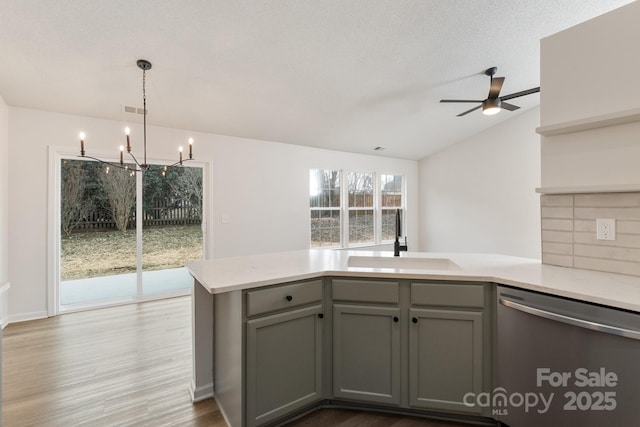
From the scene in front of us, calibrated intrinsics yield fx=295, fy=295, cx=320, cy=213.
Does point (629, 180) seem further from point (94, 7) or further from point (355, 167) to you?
point (355, 167)

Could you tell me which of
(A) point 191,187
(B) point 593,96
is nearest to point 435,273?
(B) point 593,96

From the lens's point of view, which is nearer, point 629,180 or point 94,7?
point 629,180

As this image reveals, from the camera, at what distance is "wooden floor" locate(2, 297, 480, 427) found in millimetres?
1816

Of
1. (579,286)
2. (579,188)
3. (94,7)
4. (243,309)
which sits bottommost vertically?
(243,309)

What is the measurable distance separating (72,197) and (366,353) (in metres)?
4.15

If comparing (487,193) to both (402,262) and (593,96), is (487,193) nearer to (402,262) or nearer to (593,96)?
A: (593,96)

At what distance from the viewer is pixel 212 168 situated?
14.6 feet

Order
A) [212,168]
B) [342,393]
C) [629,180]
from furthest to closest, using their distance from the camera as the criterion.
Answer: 1. [212,168]
2. [342,393]
3. [629,180]

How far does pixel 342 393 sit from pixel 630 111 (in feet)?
7.40

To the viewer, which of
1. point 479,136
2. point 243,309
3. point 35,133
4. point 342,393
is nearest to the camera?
point 243,309

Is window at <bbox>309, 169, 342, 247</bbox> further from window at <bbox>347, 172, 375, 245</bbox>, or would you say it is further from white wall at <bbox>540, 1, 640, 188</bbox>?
white wall at <bbox>540, 1, 640, 188</bbox>

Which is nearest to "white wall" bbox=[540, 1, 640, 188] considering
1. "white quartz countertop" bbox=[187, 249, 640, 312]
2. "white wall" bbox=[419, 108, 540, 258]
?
"white quartz countertop" bbox=[187, 249, 640, 312]

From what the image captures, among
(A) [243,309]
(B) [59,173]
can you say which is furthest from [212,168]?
(A) [243,309]

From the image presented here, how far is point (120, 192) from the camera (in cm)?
407
